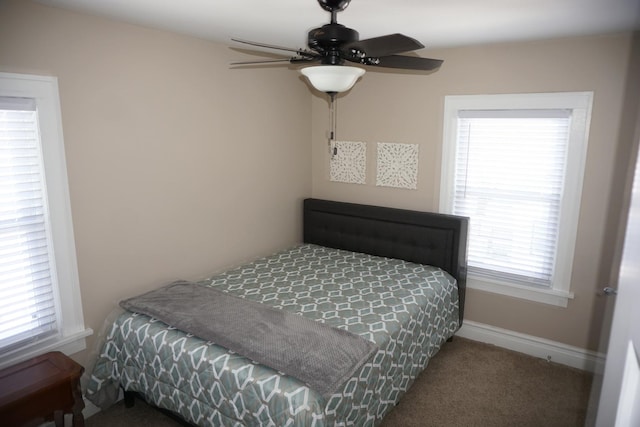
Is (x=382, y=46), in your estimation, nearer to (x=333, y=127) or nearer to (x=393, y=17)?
(x=393, y=17)

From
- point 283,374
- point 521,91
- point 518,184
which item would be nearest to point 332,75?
point 283,374

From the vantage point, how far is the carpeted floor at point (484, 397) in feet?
8.32

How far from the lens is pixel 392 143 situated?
3662 millimetres

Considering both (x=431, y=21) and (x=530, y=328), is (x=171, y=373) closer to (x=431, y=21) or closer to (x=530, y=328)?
(x=431, y=21)

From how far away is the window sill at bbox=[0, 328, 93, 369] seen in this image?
87.8 inches

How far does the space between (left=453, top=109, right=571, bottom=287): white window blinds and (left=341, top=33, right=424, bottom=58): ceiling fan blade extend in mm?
1874

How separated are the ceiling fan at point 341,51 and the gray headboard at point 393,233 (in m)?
1.73

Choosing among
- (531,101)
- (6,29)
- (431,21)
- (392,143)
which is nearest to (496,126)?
(531,101)

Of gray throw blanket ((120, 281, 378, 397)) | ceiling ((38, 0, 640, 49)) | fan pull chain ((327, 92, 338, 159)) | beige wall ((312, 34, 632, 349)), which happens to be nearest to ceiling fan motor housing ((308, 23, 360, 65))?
ceiling ((38, 0, 640, 49))

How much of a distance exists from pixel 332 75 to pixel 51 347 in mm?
2178

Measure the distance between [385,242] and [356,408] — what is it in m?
1.77

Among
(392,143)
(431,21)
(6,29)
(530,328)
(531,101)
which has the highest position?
(431,21)

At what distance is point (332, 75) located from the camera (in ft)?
5.59

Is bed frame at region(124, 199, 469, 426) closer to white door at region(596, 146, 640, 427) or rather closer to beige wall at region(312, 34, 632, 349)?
beige wall at region(312, 34, 632, 349)
